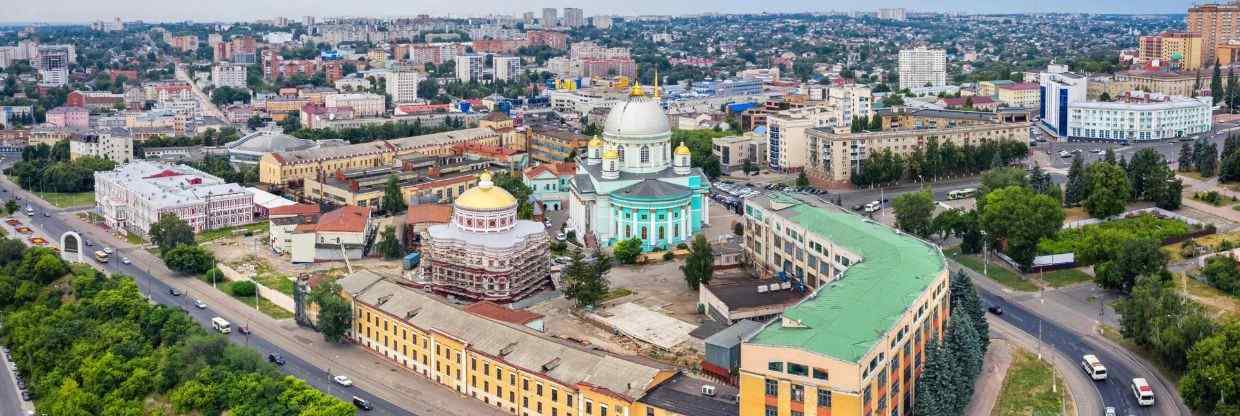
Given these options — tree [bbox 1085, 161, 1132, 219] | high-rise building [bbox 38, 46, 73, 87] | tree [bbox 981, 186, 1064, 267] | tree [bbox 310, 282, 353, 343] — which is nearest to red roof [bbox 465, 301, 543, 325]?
tree [bbox 310, 282, 353, 343]

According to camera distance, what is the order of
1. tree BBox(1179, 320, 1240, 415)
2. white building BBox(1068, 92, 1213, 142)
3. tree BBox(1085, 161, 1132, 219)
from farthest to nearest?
white building BBox(1068, 92, 1213, 142), tree BBox(1085, 161, 1132, 219), tree BBox(1179, 320, 1240, 415)

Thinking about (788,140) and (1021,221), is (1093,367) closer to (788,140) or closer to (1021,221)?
(1021,221)

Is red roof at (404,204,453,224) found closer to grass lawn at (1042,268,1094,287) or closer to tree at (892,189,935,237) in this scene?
tree at (892,189,935,237)

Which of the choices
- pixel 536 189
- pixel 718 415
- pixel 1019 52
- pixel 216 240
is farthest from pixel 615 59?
pixel 718 415

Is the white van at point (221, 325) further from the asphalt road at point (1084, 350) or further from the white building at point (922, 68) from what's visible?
the white building at point (922, 68)

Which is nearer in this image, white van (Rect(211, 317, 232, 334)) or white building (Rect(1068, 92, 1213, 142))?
white van (Rect(211, 317, 232, 334))

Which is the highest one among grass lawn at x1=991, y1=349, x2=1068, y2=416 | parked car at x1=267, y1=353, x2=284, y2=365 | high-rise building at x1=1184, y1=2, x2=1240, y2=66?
high-rise building at x1=1184, y1=2, x2=1240, y2=66
